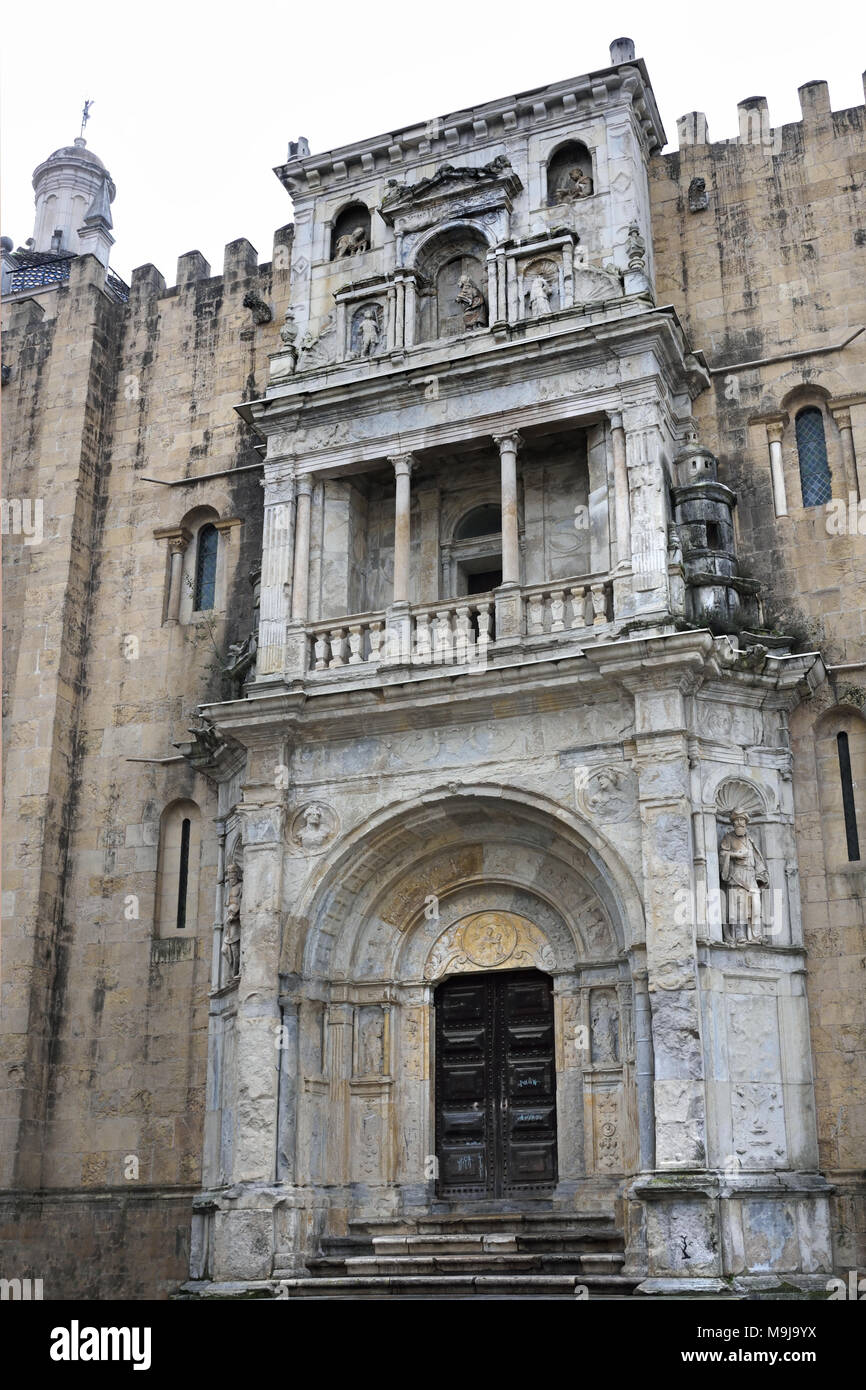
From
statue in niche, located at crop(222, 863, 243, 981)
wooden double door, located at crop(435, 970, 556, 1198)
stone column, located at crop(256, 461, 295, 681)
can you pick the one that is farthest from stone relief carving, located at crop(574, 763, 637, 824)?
statue in niche, located at crop(222, 863, 243, 981)

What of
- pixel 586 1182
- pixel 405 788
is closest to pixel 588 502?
pixel 405 788

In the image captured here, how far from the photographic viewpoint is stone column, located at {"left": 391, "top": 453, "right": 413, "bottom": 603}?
18.0m

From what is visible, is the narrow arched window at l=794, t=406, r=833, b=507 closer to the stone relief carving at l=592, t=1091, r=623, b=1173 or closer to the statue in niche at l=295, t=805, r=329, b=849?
the statue in niche at l=295, t=805, r=329, b=849

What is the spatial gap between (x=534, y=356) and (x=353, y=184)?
4.51 meters

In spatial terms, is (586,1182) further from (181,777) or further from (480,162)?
(480,162)

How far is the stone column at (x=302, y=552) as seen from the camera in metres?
18.4

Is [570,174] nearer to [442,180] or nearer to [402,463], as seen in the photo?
[442,180]

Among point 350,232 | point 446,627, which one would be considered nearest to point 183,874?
point 446,627

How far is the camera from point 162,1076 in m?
18.6

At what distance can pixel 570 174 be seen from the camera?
19.4 m

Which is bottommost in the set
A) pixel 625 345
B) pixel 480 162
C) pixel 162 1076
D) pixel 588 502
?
pixel 162 1076

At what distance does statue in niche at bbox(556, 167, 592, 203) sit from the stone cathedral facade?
0.20 ft

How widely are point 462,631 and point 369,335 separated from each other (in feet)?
14.9

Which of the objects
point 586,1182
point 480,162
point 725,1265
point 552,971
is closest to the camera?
point 725,1265
